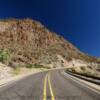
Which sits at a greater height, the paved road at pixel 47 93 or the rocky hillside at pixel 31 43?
the rocky hillside at pixel 31 43

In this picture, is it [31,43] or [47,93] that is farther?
[31,43]

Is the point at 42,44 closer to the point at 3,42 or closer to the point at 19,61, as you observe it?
the point at 3,42

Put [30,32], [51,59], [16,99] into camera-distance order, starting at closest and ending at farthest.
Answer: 1. [16,99]
2. [51,59]
3. [30,32]

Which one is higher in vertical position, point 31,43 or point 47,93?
point 31,43

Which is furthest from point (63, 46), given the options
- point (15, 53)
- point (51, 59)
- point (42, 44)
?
point (15, 53)

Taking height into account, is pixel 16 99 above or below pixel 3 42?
below

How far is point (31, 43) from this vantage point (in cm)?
15425

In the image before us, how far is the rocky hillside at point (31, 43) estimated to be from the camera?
128m

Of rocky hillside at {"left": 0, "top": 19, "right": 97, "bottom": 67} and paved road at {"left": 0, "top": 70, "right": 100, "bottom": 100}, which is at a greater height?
rocky hillside at {"left": 0, "top": 19, "right": 97, "bottom": 67}

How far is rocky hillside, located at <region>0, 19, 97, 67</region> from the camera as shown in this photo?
419 feet

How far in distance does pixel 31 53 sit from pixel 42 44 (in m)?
26.3

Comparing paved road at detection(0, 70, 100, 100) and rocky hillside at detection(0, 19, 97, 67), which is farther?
rocky hillside at detection(0, 19, 97, 67)

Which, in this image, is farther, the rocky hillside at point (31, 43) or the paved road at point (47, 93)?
the rocky hillside at point (31, 43)

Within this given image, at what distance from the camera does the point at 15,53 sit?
12244 cm
